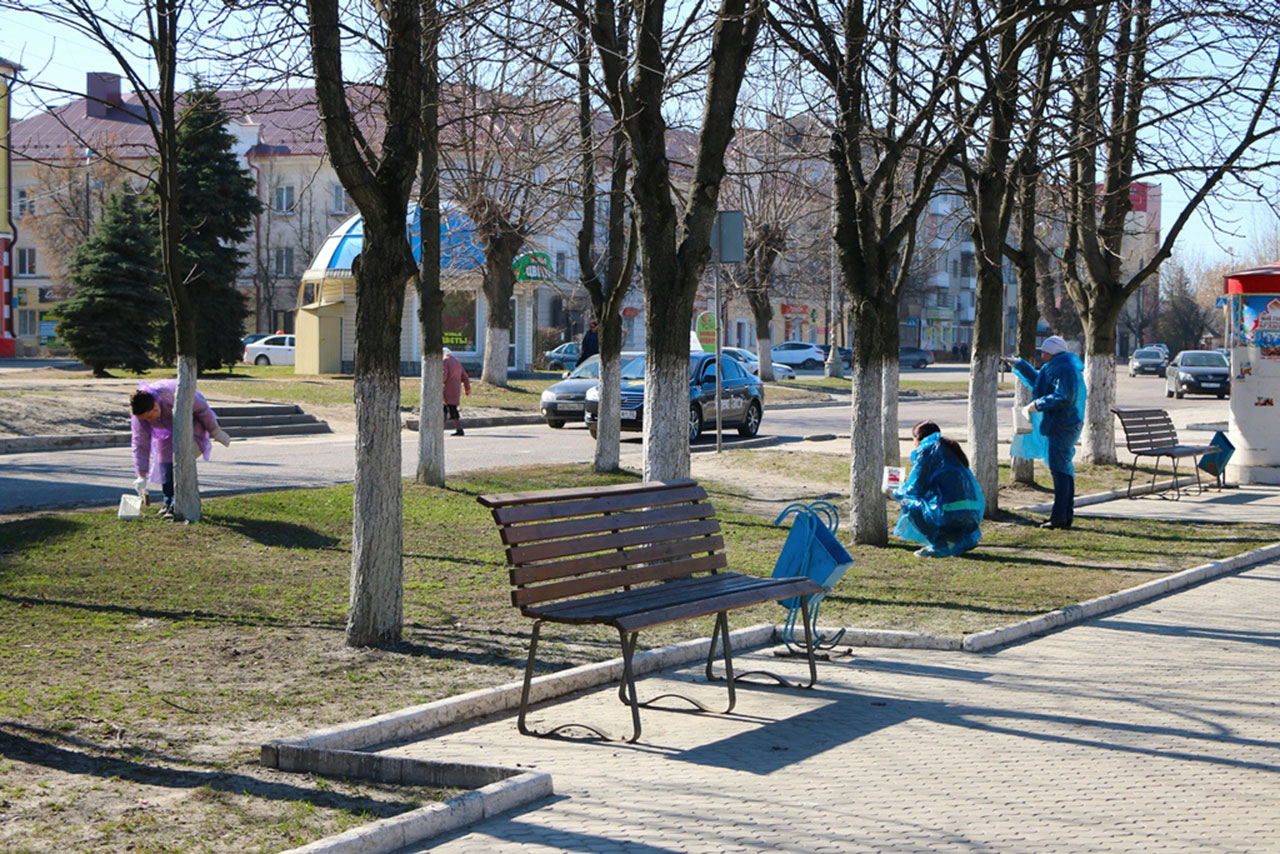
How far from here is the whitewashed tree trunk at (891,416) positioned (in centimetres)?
1767

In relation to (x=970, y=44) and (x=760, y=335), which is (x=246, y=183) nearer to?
(x=760, y=335)

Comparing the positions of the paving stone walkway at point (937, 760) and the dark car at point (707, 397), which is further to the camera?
the dark car at point (707, 397)

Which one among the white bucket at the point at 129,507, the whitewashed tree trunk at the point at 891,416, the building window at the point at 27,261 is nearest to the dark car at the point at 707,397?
the whitewashed tree trunk at the point at 891,416

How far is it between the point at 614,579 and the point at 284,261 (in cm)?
6399

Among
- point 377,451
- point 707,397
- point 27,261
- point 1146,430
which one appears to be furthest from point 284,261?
point 377,451

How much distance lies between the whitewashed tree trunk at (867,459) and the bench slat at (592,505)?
414 cm

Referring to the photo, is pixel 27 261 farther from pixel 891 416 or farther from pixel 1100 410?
pixel 1100 410

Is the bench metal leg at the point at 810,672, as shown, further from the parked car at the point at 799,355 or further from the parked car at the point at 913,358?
the parked car at the point at 913,358

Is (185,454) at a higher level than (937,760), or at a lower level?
higher

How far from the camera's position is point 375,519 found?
24.8 feet

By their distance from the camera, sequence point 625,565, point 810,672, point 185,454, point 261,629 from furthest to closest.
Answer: point 185,454, point 261,629, point 810,672, point 625,565

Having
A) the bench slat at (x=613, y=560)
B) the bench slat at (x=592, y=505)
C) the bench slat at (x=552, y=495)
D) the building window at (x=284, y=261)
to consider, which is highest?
the building window at (x=284, y=261)

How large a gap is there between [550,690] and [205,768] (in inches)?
76.7

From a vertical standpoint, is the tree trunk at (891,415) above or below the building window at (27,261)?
below
